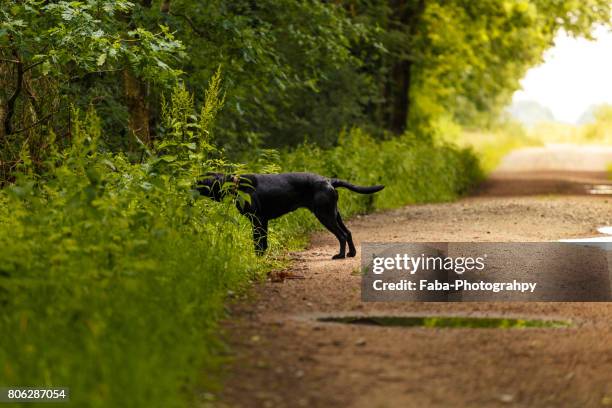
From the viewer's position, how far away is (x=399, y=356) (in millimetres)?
6637

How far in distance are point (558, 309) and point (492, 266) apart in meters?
1.95

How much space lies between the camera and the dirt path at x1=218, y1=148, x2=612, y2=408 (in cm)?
581

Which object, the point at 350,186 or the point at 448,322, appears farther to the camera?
the point at 350,186

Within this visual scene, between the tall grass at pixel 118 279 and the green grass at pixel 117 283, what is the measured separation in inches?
0.4

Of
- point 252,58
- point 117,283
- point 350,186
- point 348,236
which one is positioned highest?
point 252,58

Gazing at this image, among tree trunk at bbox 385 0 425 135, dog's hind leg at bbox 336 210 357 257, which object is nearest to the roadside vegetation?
dog's hind leg at bbox 336 210 357 257

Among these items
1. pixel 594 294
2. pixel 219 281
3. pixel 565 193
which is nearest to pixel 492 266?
pixel 594 294

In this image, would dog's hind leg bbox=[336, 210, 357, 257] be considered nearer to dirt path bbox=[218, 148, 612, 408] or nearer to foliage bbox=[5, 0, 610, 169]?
dirt path bbox=[218, 148, 612, 408]

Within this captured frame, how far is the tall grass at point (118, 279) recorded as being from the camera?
5.56 meters

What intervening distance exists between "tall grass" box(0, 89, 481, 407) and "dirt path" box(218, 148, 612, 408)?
0.31 metres

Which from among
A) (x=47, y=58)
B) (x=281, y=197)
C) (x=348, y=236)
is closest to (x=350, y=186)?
(x=348, y=236)

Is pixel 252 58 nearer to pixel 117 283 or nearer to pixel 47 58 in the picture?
pixel 47 58

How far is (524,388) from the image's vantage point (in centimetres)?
605

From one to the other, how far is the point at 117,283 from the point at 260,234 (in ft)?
13.8
